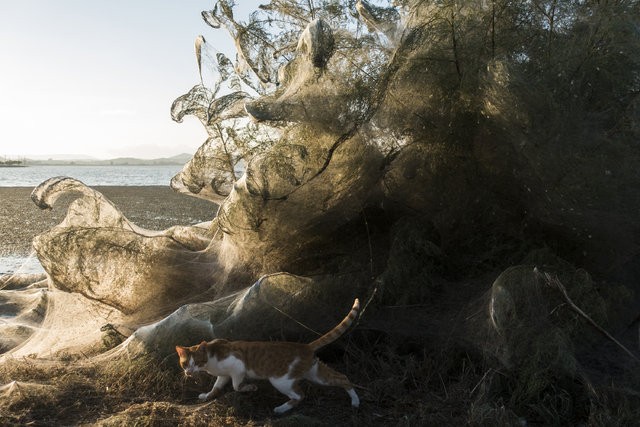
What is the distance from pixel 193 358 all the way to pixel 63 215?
59.1 feet

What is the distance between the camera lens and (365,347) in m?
5.19

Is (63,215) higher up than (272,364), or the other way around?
(272,364)

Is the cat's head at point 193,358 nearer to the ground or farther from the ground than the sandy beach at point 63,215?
farther from the ground

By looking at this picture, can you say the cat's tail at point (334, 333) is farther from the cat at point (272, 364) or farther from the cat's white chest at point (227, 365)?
the cat's white chest at point (227, 365)

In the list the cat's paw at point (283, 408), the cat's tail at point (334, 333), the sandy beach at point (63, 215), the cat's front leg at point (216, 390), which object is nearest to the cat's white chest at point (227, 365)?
the cat's front leg at point (216, 390)

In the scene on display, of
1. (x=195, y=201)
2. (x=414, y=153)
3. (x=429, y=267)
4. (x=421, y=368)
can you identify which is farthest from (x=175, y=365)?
(x=195, y=201)

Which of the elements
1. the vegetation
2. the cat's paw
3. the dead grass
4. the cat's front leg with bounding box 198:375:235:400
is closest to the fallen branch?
the vegetation

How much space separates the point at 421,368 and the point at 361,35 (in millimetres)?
2823

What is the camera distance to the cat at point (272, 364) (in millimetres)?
4285

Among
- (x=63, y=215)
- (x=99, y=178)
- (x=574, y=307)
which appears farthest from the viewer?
(x=99, y=178)

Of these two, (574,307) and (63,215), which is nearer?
(574,307)

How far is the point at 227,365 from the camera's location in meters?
4.39

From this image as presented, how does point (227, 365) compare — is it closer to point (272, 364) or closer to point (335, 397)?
point (272, 364)

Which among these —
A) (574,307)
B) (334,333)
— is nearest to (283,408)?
(334,333)
